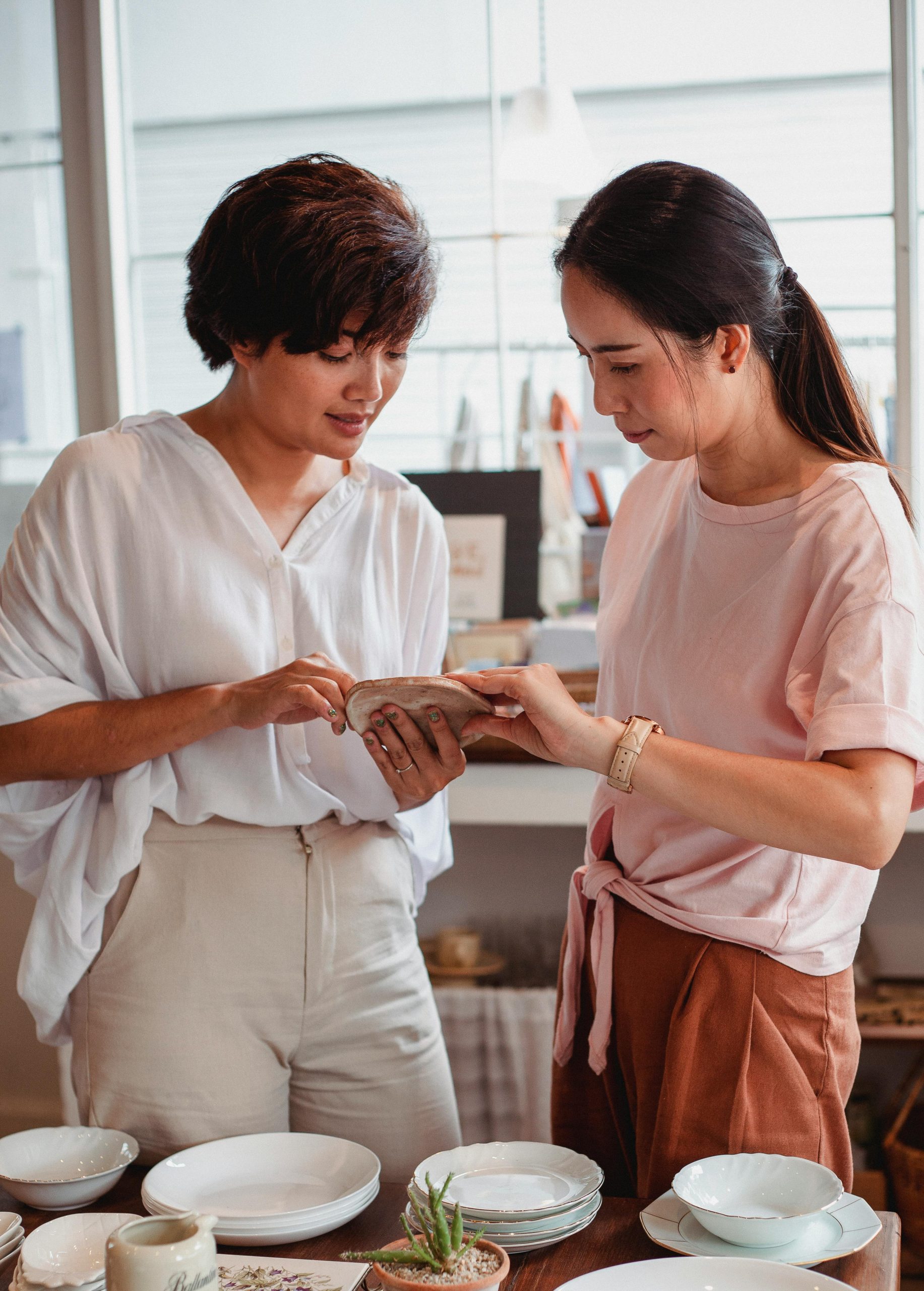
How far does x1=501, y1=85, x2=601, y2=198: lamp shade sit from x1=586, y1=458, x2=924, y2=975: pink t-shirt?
173 cm

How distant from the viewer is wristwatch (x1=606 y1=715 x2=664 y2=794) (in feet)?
3.93

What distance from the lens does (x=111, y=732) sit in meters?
1.43

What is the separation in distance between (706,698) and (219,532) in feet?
2.04

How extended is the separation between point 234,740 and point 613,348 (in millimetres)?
641

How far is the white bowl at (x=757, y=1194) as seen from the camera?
110 centimetres

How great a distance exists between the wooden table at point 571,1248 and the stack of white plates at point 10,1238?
0.4 inches

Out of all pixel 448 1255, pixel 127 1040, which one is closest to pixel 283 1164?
pixel 127 1040

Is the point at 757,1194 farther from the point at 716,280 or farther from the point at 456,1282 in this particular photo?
the point at 716,280

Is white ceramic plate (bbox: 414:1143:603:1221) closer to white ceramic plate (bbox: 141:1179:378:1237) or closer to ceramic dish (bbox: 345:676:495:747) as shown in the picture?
white ceramic plate (bbox: 141:1179:378:1237)

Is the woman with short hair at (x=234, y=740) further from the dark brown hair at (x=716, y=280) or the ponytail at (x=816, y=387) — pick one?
the ponytail at (x=816, y=387)

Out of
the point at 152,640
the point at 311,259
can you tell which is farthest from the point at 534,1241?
the point at 311,259

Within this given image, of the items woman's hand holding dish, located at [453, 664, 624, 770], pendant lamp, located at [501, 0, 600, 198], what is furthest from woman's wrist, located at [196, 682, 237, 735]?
pendant lamp, located at [501, 0, 600, 198]

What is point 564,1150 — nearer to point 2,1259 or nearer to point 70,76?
point 2,1259

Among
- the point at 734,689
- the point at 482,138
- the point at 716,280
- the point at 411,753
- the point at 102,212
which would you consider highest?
the point at 482,138
